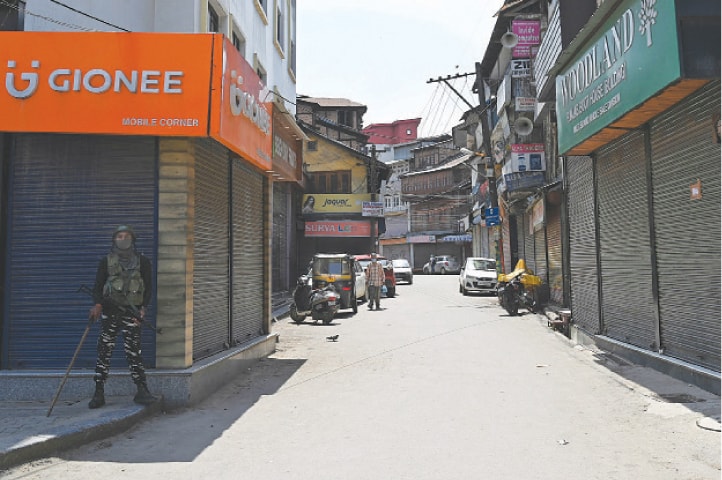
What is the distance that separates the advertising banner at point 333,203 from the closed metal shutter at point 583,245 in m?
20.9

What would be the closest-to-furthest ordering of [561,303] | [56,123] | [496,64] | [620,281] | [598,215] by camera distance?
1. [56,123]
2. [620,281]
3. [598,215]
4. [561,303]
5. [496,64]

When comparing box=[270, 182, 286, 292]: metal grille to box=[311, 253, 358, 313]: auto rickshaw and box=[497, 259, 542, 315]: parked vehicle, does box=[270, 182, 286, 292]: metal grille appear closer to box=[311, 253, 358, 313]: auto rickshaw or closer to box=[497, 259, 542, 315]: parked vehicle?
box=[311, 253, 358, 313]: auto rickshaw

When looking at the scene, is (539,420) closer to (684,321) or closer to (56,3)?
(684,321)

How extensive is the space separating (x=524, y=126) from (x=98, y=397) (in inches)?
767

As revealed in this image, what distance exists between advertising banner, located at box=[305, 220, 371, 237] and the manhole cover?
87.3 feet

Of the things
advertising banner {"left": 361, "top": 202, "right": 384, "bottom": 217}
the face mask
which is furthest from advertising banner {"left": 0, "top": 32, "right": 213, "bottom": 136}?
advertising banner {"left": 361, "top": 202, "right": 384, "bottom": 217}

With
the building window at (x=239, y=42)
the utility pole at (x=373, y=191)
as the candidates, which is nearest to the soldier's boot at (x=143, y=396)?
the building window at (x=239, y=42)

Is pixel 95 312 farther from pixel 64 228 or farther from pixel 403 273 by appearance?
pixel 403 273

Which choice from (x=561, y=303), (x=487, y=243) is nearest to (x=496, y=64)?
(x=487, y=243)

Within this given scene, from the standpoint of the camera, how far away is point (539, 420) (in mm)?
5785

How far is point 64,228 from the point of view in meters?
6.73

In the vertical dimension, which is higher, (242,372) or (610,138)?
(610,138)

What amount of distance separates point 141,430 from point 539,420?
4077 millimetres

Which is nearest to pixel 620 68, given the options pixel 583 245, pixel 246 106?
pixel 583 245
